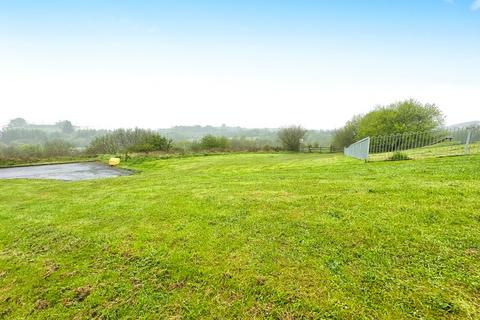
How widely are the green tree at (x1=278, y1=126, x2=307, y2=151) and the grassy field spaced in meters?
33.7

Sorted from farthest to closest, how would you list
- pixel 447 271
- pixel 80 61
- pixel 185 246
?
pixel 80 61, pixel 185 246, pixel 447 271

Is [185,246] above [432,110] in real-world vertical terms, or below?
below

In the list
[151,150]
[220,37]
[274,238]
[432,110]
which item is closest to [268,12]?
[220,37]

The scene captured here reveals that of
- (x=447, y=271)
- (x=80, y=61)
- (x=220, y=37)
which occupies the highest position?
(x=220, y=37)

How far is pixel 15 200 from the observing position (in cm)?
693

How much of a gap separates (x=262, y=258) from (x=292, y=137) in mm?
37127

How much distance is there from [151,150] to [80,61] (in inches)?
552

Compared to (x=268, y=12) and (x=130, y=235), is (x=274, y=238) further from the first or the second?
(x=268, y=12)

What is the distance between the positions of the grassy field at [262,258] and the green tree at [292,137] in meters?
33.7

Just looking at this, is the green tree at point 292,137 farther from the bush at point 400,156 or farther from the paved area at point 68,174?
the bush at point 400,156

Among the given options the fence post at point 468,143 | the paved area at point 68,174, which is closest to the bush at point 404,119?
the fence post at point 468,143

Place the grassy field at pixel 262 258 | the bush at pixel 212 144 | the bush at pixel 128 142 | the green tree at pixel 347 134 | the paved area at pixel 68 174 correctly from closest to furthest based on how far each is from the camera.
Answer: the grassy field at pixel 262 258 → the paved area at pixel 68 174 → the bush at pixel 128 142 → the bush at pixel 212 144 → the green tree at pixel 347 134

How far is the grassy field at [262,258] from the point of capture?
6.45ft

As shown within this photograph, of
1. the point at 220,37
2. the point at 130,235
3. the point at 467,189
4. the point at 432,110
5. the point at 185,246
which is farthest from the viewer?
the point at 432,110
